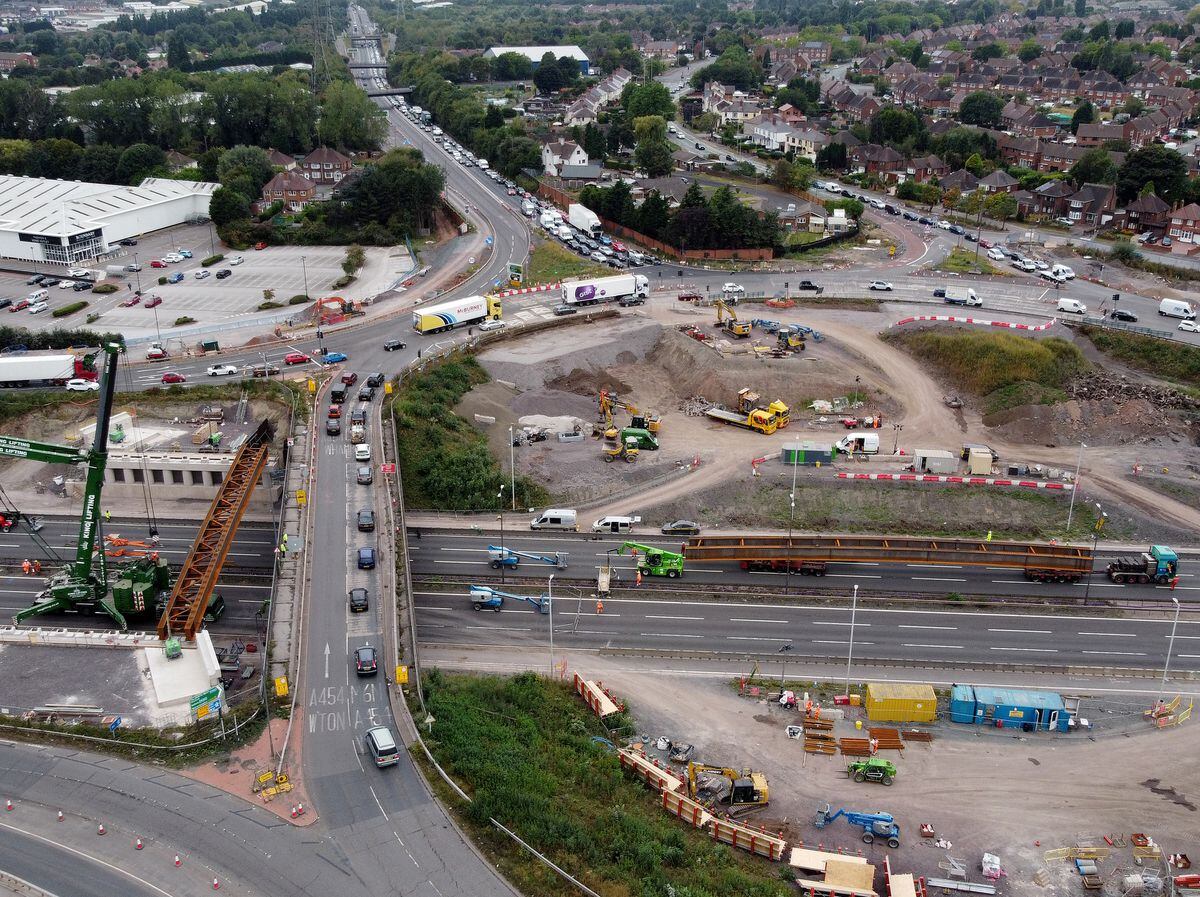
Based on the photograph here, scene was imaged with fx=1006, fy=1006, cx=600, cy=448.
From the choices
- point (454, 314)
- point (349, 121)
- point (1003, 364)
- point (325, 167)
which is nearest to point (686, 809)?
point (1003, 364)

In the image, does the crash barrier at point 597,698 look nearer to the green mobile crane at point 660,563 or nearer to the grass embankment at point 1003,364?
the green mobile crane at point 660,563

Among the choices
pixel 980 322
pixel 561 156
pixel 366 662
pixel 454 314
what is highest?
pixel 561 156

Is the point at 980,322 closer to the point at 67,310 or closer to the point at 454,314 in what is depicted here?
the point at 454,314

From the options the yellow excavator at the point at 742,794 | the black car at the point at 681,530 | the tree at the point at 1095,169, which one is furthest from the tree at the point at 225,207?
the tree at the point at 1095,169

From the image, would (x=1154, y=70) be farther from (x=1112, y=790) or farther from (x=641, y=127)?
(x=1112, y=790)

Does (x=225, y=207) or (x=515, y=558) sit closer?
(x=515, y=558)

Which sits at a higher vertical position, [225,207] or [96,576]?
[225,207]

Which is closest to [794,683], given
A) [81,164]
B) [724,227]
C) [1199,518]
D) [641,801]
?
[641,801]

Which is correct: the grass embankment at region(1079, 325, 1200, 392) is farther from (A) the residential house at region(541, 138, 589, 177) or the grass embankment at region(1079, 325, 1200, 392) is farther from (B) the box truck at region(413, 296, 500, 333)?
(A) the residential house at region(541, 138, 589, 177)
